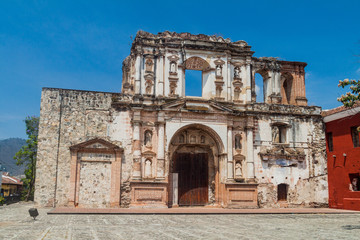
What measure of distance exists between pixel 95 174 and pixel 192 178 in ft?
19.5

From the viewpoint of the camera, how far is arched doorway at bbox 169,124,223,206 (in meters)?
23.2

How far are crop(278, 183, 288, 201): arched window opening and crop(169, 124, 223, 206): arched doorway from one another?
414cm

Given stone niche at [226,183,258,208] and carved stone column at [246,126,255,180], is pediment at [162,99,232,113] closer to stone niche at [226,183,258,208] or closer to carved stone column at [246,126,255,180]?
carved stone column at [246,126,255,180]

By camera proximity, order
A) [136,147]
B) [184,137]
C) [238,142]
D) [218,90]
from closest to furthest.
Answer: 1. [136,147]
2. [184,137]
3. [238,142]
4. [218,90]

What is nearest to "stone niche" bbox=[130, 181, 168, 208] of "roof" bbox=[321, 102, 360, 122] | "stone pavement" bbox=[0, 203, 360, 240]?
"stone pavement" bbox=[0, 203, 360, 240]

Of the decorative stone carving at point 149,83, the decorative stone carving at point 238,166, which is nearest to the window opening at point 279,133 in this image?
the decorative stone carving at point 238,166

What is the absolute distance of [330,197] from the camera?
24.3 m

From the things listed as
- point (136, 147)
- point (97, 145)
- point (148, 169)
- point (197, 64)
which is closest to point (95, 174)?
point (97, 145)

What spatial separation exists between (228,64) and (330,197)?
10.7 m

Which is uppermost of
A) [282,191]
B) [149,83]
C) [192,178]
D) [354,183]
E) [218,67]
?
[218,67]

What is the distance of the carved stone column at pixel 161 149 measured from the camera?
22125mm

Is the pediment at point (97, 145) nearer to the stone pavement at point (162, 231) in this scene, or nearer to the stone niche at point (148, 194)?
the stone niche at point (148, 194)

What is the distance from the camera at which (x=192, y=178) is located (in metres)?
23.7

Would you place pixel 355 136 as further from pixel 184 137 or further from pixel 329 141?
pixel 184 137
